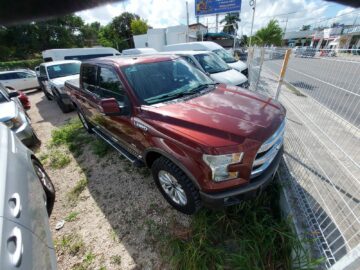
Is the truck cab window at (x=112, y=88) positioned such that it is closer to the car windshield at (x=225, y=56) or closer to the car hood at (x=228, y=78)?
the car hood at (x=228, y=78)

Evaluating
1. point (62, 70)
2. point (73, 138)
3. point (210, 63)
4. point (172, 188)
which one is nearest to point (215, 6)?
point (210, 63)

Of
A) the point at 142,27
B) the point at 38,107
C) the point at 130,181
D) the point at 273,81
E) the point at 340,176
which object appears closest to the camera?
the point at 340,176

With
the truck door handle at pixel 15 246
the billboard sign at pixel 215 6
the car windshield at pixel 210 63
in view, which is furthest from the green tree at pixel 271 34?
the truck door handle at pixel 15 246

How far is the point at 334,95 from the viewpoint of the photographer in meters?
2.28

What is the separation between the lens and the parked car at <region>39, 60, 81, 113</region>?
6674 millimetres

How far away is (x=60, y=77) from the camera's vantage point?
7.36 metres

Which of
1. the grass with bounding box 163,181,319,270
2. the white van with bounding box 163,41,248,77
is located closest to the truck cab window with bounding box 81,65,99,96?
the grass with bounding box 163,181,319,270

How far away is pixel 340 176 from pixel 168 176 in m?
2.02

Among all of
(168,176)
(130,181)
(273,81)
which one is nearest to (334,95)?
(168,176)

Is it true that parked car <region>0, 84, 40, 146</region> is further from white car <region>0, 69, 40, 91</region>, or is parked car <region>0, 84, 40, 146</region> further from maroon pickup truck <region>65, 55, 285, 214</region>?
white car <region>0, 69, 40, 91</region>

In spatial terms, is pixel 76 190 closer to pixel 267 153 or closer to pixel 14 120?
pixel 14 120

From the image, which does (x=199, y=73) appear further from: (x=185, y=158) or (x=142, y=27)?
(x=142, y=27)

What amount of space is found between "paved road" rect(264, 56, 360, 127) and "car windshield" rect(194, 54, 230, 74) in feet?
9.48

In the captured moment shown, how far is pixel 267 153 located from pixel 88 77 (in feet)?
11.3
